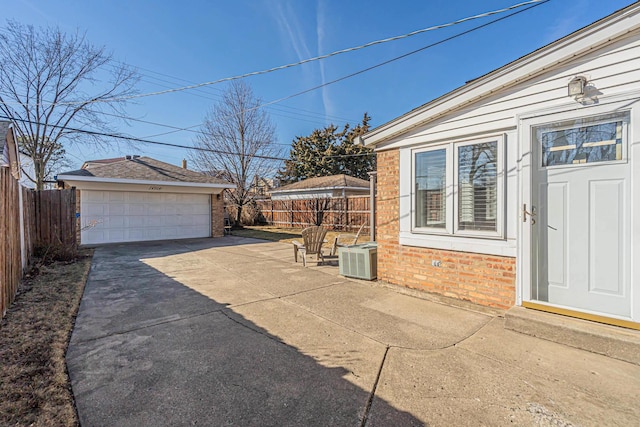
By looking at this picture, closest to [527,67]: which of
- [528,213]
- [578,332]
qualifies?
[528,213]

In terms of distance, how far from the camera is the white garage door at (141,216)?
472 inches

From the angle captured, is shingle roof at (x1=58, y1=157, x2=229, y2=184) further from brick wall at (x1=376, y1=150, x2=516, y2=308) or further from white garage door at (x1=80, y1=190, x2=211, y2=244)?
brick wall at (x1=376, y1=150, x2=516, y2=308)

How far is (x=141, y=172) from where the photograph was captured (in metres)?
13.5

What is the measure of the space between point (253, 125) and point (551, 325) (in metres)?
19.5

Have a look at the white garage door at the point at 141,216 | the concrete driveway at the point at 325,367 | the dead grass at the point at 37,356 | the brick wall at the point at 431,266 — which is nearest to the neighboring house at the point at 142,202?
the white garage door at the point at 141,216

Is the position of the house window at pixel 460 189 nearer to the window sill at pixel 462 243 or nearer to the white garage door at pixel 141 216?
the window sill at pixel 462 243

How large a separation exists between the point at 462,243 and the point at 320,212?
13.5 metres

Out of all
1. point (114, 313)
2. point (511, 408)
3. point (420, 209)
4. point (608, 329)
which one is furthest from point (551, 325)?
point (114, 313)

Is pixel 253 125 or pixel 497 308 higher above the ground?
pixel 253 125

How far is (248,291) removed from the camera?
553 centimetres

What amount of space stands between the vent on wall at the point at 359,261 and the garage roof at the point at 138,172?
10269mm

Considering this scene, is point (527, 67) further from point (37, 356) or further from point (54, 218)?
point (54, 218)

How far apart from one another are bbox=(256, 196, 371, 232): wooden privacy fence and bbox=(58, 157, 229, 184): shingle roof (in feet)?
18.2

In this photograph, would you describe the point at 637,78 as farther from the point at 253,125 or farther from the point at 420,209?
the point at 253,125
